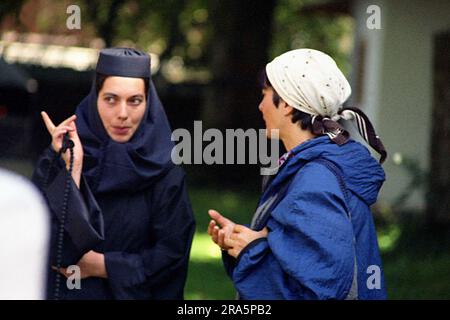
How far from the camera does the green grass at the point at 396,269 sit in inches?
306

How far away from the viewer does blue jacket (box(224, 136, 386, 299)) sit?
9.02 feet

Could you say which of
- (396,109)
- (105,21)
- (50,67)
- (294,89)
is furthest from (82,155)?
(50,67)

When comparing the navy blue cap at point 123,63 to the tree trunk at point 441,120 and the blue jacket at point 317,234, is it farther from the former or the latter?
the tree trunk at point 441,120

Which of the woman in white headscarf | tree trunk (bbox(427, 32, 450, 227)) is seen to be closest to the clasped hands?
the woman in white headscarf

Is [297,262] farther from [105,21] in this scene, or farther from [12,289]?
[105,21]

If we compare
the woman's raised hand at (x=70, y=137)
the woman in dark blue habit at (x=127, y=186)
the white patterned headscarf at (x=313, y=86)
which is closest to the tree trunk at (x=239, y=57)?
the woman in dark blue habit at (x=127, y=186)

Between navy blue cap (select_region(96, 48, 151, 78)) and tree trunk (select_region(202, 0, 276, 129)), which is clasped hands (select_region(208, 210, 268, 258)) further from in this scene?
tree trunk (select_region(202, 0, 276, 129))

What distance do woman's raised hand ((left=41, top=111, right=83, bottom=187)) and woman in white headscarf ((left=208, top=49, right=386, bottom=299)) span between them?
625 millimetres

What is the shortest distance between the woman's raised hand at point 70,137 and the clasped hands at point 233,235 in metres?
0.63

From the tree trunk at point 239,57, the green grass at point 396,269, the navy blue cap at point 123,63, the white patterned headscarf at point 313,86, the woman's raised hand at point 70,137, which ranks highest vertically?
the tree trunk at point 239,57

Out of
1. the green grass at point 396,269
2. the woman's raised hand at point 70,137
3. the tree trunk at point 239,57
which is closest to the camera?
the woman's raised hand at point 70,137

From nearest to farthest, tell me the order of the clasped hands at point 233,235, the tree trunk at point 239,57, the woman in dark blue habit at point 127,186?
the clasped hands at point 233,235, the woman in dark blue habit at point 127,186, the tree trunk at point 239,57

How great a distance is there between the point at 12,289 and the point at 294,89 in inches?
68.2

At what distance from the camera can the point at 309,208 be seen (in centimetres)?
277
